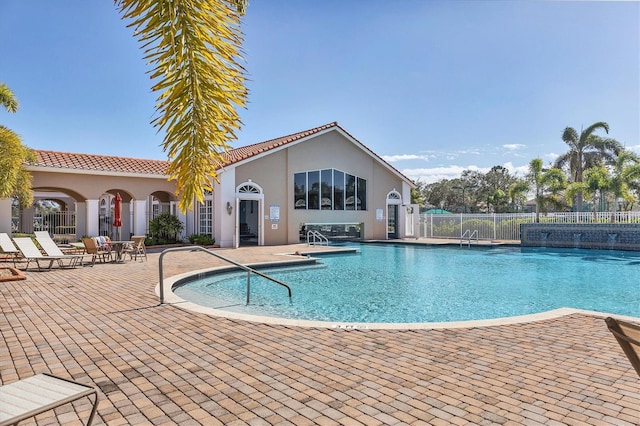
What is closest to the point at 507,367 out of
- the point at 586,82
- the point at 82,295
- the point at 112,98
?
the point at 82,295

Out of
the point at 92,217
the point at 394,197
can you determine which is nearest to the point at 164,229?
the point at 92,217

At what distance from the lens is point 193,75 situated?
97.5 inches

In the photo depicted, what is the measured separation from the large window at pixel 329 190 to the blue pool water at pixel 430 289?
23.4ft

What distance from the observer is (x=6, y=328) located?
5418mm

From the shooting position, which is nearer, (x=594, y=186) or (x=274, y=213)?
(x=274, y=213)

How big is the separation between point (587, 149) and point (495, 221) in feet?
59.3

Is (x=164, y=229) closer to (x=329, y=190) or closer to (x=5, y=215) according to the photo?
(x=5, y=215)

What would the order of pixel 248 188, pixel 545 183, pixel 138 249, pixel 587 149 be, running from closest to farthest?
pixel 138 249 < pixel 248 188 < pixel 545 183 < pixel 587 149

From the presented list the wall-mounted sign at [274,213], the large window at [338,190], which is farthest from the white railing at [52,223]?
the large window at [338,190]

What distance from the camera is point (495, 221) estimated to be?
25344 mm

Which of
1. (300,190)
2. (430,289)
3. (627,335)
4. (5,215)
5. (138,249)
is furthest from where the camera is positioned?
(300,190)

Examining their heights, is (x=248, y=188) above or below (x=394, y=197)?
above

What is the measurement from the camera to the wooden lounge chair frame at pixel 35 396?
2066mm

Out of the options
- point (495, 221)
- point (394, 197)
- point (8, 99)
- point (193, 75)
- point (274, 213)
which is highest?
point (8, 99)
